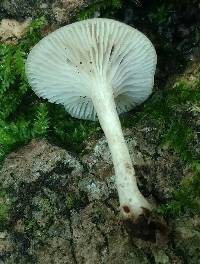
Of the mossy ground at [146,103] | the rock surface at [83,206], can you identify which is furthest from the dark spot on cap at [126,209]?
the mossy ground at [146,103]

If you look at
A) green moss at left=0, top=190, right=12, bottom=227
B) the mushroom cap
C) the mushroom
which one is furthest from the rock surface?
the mushroom cap

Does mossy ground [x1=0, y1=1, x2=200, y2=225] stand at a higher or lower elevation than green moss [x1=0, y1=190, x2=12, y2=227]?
higher

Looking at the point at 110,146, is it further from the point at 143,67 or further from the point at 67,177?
the point at 143,67

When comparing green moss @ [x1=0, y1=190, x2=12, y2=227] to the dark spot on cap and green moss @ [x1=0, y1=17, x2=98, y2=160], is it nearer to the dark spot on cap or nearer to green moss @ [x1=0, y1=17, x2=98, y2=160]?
green moss @ [x1=0, y1=17, x2=98, y2=160]

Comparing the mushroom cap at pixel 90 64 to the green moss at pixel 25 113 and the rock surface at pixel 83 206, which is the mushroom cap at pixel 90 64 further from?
the rock surface at pixel 83 206

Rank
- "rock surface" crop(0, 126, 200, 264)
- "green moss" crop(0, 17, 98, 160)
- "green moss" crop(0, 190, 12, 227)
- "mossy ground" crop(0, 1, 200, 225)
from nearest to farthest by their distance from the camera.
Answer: "rock surface" crop(0, 126, 200, 264) < "green moss" crop(0, 190, 12, 227) < "mossy ground" crop(0, 1, 200, 225) < "green moss" crop(0, 17, 98, 160)

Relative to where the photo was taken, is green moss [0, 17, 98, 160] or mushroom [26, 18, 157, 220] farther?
green moss [0, 17, 98, 160]

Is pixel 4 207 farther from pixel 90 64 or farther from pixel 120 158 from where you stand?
pixel 90 64
